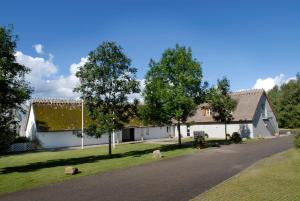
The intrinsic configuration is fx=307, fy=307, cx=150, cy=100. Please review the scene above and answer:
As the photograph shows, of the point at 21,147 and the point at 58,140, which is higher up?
the point at 58,140

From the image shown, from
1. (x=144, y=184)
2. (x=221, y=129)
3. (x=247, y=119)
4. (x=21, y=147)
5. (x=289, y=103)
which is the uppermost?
(x=289, y=103)

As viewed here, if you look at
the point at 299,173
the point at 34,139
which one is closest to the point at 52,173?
the point at 299,173

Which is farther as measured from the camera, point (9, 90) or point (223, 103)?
point (223, 103)

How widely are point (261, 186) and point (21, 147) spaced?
33.5 m

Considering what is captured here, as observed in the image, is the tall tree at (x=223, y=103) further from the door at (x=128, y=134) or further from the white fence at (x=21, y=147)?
the white fence at (x=21, y=147)

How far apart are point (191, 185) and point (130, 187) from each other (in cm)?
282

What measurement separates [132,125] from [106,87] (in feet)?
73.7

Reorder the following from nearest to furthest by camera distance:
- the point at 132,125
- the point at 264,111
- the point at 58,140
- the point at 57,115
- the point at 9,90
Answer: the point at 9,90 → the point at 58,140 → the point at 57,115 → the point at 132,125 → the point at 264,111

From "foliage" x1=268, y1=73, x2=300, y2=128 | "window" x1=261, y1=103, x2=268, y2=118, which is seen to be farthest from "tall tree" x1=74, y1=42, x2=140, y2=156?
"foliage" x1=268, y1=73, x2=300, y2=128

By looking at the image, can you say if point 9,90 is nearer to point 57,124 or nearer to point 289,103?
point 57,124

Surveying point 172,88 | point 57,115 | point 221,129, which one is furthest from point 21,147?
point 221,129

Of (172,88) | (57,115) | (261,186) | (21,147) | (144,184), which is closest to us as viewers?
(261,186)

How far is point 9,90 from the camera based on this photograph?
2077cm

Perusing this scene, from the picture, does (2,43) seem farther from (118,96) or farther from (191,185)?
(191,185)
